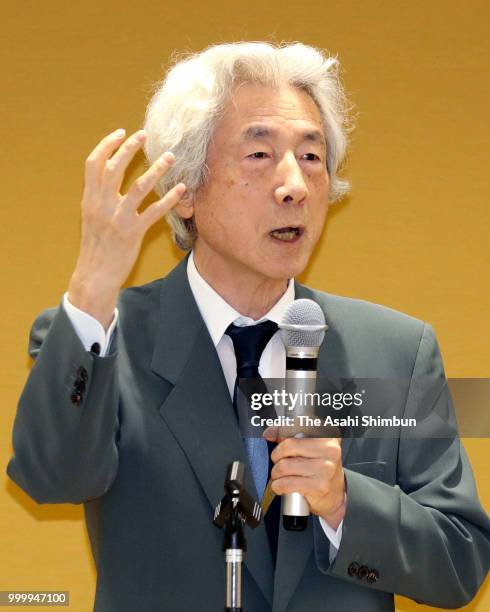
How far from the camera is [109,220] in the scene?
1.71 m

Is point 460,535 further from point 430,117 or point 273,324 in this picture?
point 430,117

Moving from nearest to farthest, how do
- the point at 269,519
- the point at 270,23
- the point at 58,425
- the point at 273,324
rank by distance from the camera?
the point at 58,425 → the point at 269,519 → the point at 273,324 → the point at 270,23

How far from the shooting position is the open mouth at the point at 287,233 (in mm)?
2135

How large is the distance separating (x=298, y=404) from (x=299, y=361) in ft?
0.21

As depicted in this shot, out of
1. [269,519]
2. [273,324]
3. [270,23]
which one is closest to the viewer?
[269,519]

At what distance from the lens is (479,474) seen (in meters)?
3.19

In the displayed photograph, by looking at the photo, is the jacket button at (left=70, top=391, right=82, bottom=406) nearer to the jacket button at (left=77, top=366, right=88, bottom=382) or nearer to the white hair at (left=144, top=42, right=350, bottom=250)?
the jacket button at (left=77, top=366, right=88, bottom=382)

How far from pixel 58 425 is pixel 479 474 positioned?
5.58 ft

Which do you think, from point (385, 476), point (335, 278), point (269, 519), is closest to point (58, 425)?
point (269, 519)

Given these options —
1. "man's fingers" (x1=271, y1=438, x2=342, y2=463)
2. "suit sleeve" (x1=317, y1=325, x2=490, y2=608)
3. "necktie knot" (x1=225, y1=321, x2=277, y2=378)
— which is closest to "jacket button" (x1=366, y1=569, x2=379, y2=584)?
"suit sleeve" (x1=317, y1=325, x2=490, y2=608)

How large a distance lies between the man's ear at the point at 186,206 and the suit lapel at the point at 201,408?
0.70 feet

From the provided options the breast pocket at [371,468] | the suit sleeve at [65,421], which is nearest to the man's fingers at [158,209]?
the suit sleeve at [65,421]

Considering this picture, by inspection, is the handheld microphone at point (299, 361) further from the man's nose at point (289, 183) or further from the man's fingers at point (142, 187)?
the man's nose at point (289, 183)

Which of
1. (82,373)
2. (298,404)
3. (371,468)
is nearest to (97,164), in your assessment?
(82,373)
